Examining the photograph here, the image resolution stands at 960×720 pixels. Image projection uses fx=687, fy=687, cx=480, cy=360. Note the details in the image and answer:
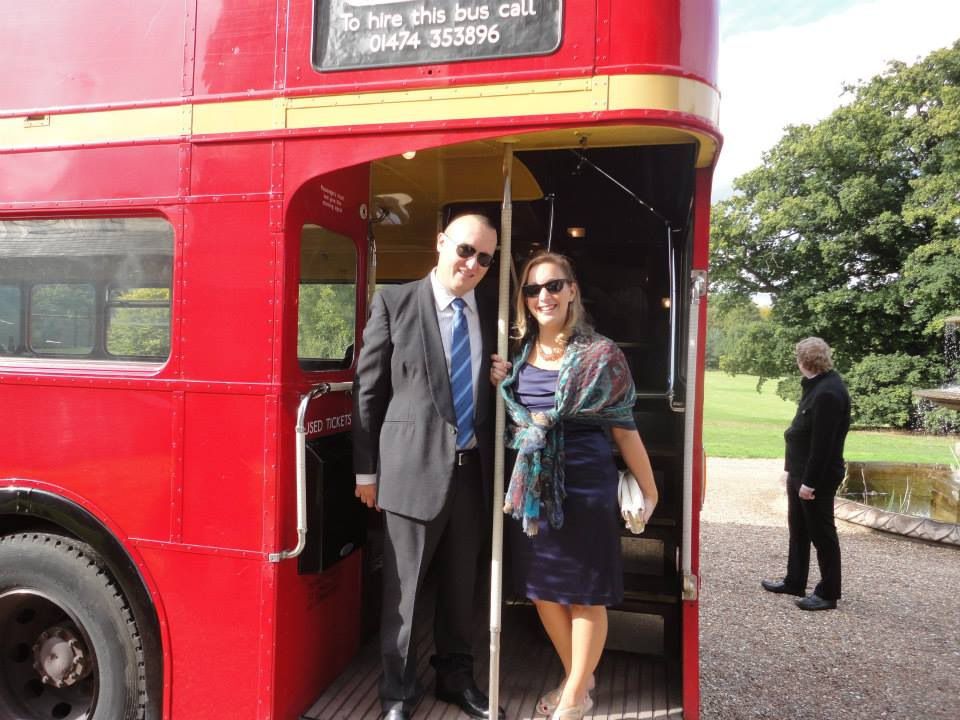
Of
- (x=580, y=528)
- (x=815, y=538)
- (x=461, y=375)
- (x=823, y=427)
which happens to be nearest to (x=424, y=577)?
(x=580, y=528)

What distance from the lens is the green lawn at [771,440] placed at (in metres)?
13.2

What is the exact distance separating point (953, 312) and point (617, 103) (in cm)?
1945

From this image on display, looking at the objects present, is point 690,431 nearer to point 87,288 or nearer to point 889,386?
point 87,288

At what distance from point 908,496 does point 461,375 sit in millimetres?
8410

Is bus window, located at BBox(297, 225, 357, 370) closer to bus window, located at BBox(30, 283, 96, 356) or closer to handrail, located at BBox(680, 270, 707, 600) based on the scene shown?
bus window, located at BBox(30, 283, 96, 356)

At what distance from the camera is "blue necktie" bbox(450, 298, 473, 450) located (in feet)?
8.32

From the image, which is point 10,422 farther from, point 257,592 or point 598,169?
point 598,169

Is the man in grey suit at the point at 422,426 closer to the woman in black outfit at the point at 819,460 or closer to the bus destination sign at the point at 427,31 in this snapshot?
the bus destination sign at the point at 427,31

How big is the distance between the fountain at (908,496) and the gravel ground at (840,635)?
149mm

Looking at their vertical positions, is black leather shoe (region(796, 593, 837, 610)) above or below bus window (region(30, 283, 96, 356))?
below

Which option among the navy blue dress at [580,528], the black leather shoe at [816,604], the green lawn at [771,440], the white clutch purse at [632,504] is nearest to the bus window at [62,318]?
the navy blue dress at [580,528]

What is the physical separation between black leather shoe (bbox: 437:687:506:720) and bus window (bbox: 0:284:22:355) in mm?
2252

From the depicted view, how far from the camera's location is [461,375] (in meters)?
2.56

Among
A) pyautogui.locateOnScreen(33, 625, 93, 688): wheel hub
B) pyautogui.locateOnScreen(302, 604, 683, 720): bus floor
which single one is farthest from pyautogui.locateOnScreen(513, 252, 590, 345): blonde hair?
pyautogui.locateOnScreen(33, 625, 93, 688): wheel hub
